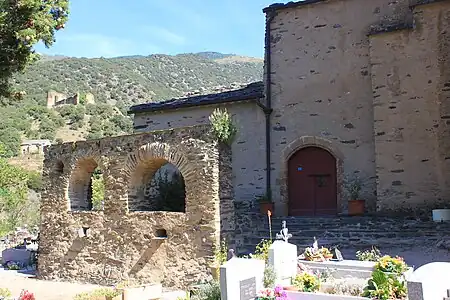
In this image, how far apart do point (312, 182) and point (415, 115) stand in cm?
392

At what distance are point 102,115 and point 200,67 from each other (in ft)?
82.8

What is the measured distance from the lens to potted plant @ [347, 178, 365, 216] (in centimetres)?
1340

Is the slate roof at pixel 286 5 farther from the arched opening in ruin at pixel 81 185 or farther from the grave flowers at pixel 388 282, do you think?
the grave flowers at pixel 388 282

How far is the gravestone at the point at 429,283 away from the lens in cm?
599

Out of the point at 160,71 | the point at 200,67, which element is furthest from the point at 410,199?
the point at 200,67

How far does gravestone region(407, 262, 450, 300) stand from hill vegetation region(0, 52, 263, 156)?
1078 inches

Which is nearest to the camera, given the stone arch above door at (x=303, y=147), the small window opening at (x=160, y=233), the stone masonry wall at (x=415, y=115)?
the small window opening at (x=160, y=233)

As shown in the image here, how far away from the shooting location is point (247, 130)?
15875mm

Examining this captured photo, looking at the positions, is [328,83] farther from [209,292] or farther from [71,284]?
[71,284]

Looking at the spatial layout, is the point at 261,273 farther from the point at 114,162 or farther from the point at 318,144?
the point at 318,144

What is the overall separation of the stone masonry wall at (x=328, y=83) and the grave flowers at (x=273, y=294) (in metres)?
7.60

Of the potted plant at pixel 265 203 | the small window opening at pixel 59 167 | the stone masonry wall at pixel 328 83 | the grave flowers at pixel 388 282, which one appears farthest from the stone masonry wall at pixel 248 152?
the grave flowers at pixel 388 282

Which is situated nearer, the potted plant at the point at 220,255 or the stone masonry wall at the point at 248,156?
the potted plant at the point at 220,255

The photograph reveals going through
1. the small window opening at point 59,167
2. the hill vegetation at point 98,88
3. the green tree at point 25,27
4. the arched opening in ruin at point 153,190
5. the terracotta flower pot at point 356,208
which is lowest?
the terracotta flower pot at point 356,208
